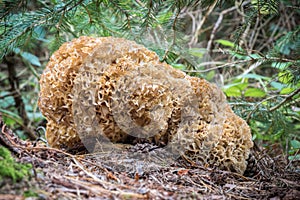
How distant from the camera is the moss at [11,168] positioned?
5.22 ft

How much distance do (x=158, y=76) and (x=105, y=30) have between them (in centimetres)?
118

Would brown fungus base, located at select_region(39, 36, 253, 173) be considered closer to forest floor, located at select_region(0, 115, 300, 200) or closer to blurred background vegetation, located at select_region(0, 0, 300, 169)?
forest floor, located at select_region(0, 115, 300, 200)

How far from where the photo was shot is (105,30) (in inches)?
143

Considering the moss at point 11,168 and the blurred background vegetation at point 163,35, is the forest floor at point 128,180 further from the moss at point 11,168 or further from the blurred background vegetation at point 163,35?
the blurred background vegetation at point 163,35

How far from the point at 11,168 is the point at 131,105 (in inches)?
47.7

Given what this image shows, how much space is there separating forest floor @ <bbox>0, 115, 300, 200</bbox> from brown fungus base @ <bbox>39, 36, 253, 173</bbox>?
8.1 inches

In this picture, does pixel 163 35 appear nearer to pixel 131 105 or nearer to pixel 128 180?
pixel 131 105

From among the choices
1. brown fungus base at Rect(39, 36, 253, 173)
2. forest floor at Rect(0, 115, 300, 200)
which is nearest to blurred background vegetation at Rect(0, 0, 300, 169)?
brown fungus base at Rect(39, 36, 253, 173)

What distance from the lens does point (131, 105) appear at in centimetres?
267

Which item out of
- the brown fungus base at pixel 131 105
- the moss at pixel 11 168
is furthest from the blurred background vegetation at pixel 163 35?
the moss at pixel 11 168

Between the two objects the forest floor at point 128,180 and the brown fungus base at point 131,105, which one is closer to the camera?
the forest floor at point 128,180

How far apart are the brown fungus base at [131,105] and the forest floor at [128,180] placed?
0.21 metres

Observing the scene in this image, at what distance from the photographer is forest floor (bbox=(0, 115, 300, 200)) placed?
1.70 meters

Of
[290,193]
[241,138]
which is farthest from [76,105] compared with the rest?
[290,193]
